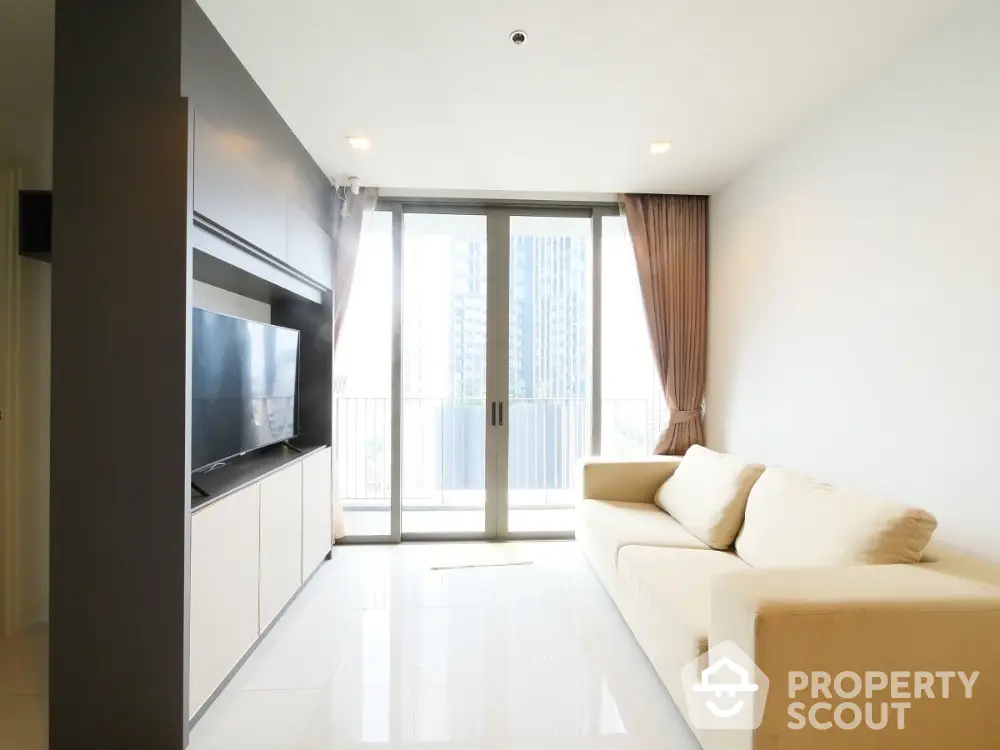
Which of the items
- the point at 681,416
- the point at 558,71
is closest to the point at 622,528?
the point at 681,416

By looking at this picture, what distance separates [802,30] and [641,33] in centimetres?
59

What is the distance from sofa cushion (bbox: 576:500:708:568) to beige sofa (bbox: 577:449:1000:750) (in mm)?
279

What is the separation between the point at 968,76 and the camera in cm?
166

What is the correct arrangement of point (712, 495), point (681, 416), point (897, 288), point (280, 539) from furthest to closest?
point (681, 416), point (712, 495), point (280, 539), point (897, 288)

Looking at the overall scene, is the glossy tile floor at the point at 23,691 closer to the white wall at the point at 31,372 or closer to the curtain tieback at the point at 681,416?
the white wall at the point at 31,372

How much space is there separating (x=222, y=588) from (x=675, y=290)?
3.28m

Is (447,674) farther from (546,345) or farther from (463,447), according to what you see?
(546,345)

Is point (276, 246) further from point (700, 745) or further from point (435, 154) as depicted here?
point (700, 745)

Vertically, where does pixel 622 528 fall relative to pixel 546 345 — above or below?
below

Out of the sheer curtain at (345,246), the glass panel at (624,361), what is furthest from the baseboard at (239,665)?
the glass panel at (624,361)

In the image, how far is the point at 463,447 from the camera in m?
4.16

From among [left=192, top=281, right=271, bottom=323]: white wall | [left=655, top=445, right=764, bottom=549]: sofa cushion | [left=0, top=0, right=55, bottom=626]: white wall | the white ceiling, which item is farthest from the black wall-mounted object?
[left=655, top=445, right=764, bottom=549]: sofa cushion

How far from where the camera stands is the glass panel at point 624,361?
3.67m

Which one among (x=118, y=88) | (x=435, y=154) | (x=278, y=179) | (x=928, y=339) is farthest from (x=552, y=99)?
(x=928, y=339)
